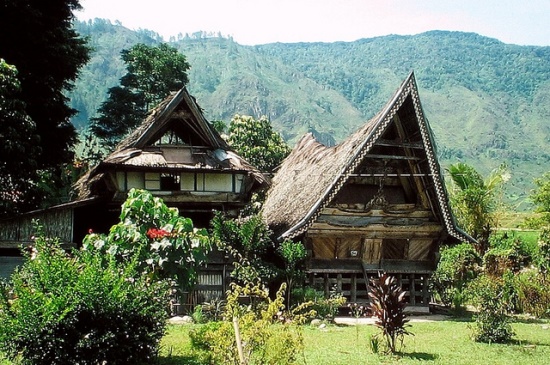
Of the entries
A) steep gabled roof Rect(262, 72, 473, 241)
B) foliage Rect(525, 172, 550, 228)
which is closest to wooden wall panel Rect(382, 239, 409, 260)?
steep gabled roof Rect(262, 72, 473, 241)

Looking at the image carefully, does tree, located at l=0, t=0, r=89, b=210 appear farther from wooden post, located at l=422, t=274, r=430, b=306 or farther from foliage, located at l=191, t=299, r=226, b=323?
wooden post, located at l=422, t=274, r=430, b=306

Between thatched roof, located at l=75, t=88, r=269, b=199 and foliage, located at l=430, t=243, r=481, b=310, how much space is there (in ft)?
24.5

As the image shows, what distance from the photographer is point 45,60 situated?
1925cm

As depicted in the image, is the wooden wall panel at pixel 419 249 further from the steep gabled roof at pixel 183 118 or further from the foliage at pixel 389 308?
the foliage at pixel 389 308

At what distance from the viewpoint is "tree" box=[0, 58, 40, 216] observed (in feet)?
49.8

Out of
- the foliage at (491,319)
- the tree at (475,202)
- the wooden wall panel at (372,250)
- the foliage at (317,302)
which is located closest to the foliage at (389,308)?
the foliage at (491,319)

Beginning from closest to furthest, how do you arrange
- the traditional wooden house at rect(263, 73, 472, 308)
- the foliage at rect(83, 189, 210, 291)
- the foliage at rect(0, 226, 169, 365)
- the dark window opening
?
the foliage at rect(0, 226, 169, 365) < the foliage at rect(83, 189, 210, 291) < the traditional wooden house at rect(263, 73, 472, 308) < the dark window opening

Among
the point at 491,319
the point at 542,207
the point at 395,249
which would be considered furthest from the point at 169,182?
the point at 542,207

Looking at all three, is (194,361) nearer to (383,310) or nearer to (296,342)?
(296,342)

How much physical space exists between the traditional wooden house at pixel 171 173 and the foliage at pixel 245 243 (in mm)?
893

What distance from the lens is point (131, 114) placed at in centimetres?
4072

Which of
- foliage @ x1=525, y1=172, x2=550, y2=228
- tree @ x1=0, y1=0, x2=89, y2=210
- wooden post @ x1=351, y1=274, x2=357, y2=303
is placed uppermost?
tree @ x1=0, y1=0, x2=89, y2=210

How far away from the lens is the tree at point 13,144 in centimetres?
1519

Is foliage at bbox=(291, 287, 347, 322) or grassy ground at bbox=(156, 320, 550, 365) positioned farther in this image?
foliage at bbox=(291, 287, 347, 322)
